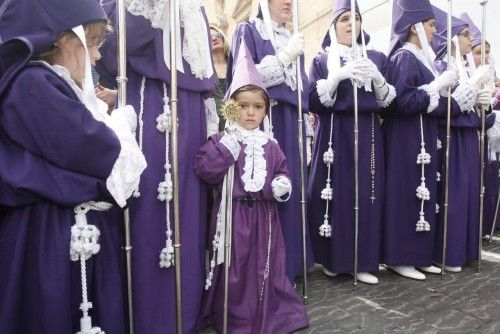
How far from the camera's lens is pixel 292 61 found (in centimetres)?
281

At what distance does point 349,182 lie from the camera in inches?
129

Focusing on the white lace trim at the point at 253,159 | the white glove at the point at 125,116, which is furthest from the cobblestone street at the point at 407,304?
the white glove at the point at 125,116

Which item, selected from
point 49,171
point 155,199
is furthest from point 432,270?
point 49,171

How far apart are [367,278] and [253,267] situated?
1384mm

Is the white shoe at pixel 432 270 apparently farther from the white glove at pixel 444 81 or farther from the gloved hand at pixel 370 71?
the gloved hand at pixel 370 71

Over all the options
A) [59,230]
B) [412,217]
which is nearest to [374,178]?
[412,217]

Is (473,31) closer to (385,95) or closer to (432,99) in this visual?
(432,99)

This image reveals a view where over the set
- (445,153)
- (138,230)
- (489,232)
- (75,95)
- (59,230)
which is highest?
(75,95)

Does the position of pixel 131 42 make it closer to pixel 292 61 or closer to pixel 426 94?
pixel 292 61

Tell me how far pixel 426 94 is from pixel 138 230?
2658 mm

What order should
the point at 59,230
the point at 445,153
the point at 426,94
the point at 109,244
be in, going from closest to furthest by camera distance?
the point at 59,230, the point at 109,244, the point at 426,94, the point at 445,153

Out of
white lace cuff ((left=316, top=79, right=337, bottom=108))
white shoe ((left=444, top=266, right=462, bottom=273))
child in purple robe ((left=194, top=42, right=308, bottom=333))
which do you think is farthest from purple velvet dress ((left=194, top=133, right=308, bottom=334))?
white shoe ((left=444, top=266, right=462, bottom=273))

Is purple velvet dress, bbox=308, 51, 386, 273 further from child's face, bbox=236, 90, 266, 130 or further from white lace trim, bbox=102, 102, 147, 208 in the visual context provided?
white lace trim, bbox=102, 102, 147, 208

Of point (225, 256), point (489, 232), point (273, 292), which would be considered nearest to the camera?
point (225, 256)
